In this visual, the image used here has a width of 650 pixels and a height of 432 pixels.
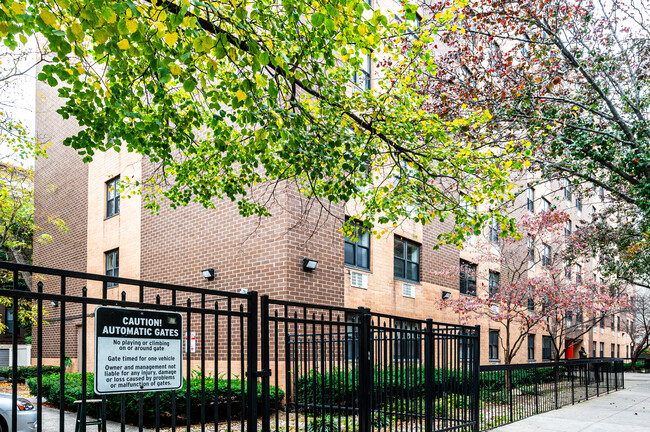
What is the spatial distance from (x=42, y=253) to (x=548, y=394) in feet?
64.5

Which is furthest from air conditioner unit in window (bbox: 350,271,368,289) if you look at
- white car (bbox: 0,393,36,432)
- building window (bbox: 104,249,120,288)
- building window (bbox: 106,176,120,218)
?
building window (bbox: 106,176,120,218)

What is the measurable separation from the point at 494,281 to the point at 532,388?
1050 centimetres

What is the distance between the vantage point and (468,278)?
22359mm

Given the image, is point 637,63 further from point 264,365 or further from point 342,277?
point 264,365

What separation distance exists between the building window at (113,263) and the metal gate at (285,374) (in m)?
2.11

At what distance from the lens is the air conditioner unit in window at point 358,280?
15.4m

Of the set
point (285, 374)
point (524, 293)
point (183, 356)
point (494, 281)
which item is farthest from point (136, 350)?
point (494, 281)

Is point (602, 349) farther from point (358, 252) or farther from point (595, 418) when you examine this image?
point (595, 418)

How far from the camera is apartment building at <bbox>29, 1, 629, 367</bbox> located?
13914 mm

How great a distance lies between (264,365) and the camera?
16.3ft

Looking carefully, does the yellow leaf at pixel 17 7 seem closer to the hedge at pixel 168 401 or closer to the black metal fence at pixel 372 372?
the black metal fence at pixel 372 372

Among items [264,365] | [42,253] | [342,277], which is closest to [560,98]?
[342,277]

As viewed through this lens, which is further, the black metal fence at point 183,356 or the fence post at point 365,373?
the fence post at point 365,373

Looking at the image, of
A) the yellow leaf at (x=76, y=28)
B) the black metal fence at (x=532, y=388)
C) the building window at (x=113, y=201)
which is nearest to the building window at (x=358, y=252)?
the black metal fence at (x=532, y=388)
